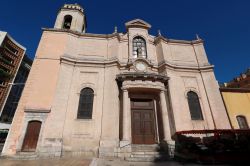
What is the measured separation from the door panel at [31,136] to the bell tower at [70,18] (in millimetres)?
9474

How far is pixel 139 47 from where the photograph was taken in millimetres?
15531

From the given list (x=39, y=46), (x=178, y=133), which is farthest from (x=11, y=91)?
(x=178, y=133)

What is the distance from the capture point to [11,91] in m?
42.9

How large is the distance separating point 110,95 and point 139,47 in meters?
5.99

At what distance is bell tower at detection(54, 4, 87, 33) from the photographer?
1612cm

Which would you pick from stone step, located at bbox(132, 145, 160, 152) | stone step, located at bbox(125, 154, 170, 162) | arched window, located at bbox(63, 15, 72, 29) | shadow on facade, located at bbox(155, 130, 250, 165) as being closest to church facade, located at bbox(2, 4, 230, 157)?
stone step, located at bbox(132, 145, 160, 152)

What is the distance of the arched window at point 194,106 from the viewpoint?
12819 mm

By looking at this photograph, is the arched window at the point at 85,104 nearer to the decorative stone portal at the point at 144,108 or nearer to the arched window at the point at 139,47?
the decorative stone portal at the point at 144,108

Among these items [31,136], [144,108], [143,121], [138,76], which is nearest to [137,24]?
[138,76]

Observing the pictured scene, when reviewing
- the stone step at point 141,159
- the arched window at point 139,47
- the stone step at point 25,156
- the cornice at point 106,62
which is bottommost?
the stone step at point 141,159

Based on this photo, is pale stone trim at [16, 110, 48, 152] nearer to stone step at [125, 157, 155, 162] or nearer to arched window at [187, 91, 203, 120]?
stone step at [125, 157, 155, 162]

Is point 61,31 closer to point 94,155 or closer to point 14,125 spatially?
point 14,125

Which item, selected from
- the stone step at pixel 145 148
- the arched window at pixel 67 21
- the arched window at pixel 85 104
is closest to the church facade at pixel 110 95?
the arched window at pixel 85 104

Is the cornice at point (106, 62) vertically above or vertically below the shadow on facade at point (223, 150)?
above
